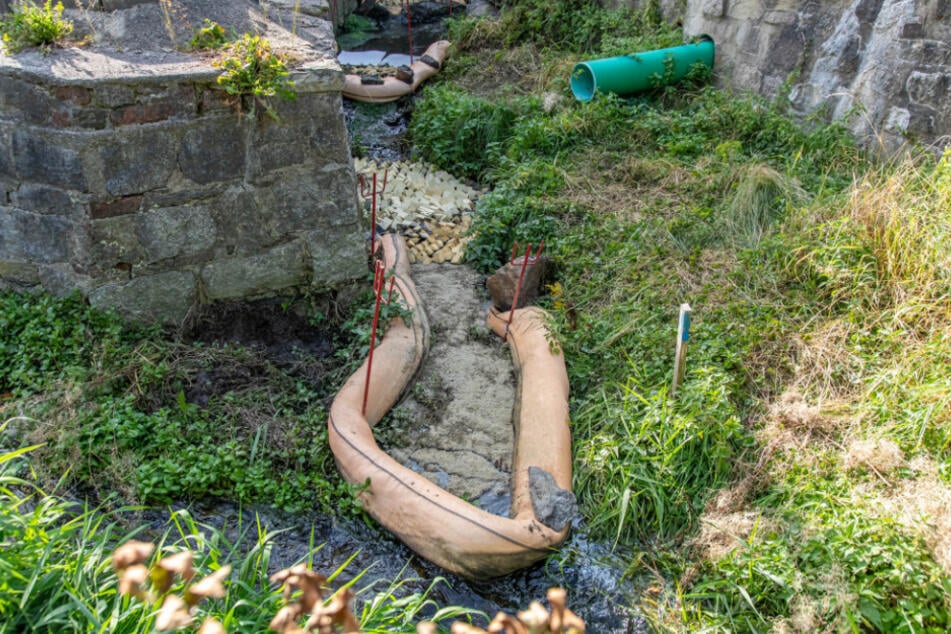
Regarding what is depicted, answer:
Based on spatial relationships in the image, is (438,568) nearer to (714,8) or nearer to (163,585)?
(163,585)

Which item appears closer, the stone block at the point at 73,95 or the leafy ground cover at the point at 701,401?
the leafy ground cover at the point at 701,401

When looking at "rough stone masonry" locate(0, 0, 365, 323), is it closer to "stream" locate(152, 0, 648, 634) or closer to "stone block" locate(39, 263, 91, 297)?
"stone block" locate(39, 263, 91, 297)

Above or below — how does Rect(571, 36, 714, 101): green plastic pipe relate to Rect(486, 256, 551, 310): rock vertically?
above

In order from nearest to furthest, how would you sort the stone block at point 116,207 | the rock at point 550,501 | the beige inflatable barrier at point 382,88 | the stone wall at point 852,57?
the rock at point 550,501
the stone block at point 116,207
the stone wall at point 852,57
the beige inflatable barrier at point 382,88

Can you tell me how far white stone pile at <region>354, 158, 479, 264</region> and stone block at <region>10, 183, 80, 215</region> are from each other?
2097 millimetres

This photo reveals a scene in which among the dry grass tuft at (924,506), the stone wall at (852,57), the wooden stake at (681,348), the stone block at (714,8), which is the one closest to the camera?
the dry grass tuft at (924,506)

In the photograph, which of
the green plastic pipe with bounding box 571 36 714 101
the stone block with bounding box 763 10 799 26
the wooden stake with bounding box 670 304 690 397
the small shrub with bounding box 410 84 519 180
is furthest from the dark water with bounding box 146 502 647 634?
the stone block with bounding box 763 10 799 26

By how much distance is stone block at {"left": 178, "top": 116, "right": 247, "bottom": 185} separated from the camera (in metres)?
3.49

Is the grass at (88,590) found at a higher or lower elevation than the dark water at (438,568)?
higher

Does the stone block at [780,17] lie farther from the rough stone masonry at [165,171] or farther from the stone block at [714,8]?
the rough stone masonry at [165,171]

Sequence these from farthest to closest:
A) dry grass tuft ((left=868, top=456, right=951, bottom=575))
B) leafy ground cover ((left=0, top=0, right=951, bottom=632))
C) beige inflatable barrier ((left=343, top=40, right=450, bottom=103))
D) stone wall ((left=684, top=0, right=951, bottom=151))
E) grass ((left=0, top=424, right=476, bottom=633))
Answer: beige inflatable barrier ((left=343, top=40, right=450, bottom=103)) → stone wall ((left=684, top=0, right=951, bottom=151)) → leafy ground cover ((left=0, top=0, right=951, bottom=632)) → dry grass tuft ((left=868, top=456, right=951, bottom=575)) → grass ((left=0, top=424, right=476, bottom=633))

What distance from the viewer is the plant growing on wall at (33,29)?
11.3 feet

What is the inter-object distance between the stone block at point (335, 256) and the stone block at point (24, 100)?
1.32 m

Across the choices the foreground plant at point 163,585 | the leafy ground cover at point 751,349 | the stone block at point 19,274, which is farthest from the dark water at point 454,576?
the foreground plant at point 163,585
